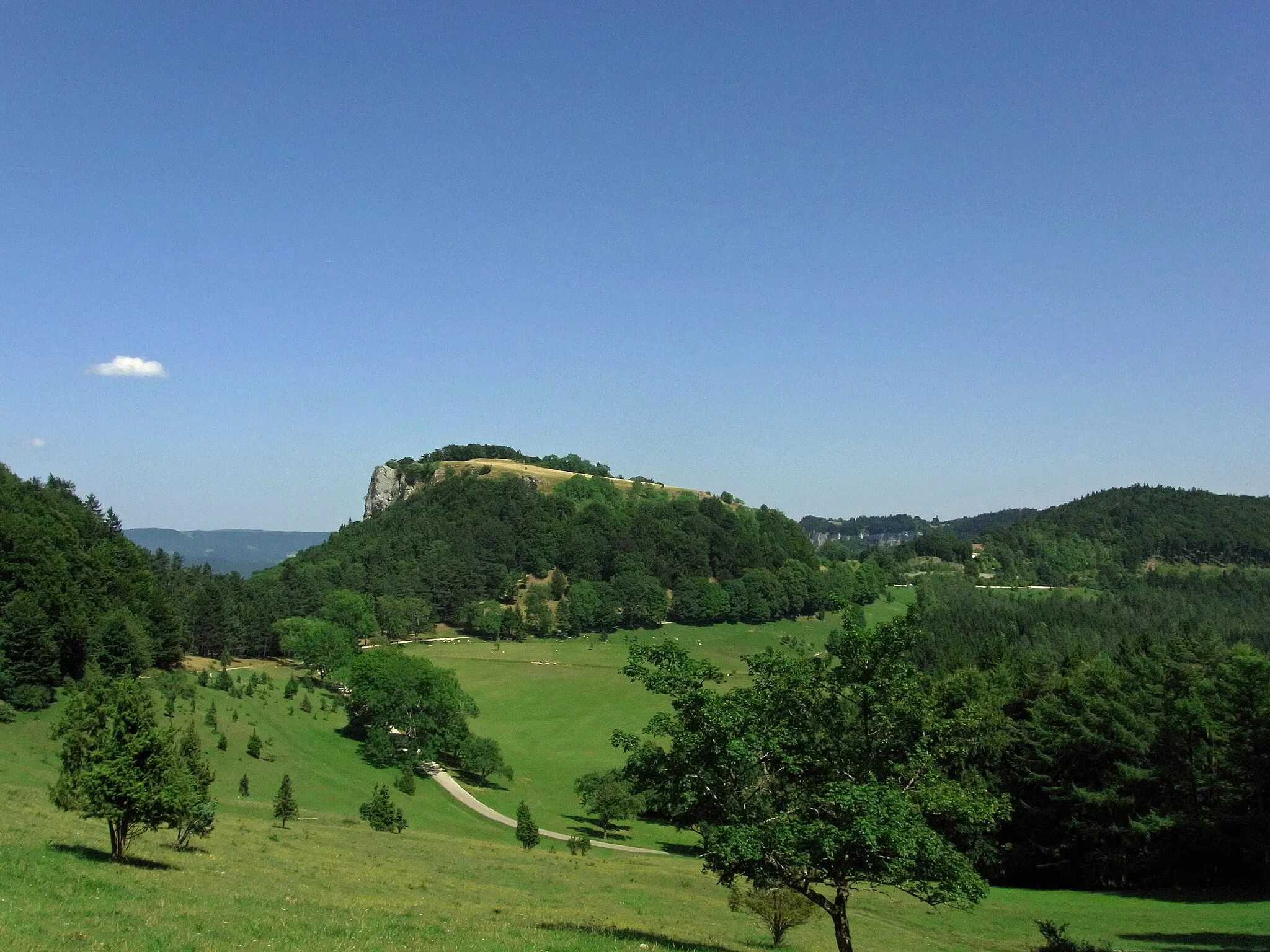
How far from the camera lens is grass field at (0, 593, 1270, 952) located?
17.5 meters

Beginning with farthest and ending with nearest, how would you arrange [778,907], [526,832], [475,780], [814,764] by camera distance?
[475,780] → [526,832] → [778,907] → [814,764]

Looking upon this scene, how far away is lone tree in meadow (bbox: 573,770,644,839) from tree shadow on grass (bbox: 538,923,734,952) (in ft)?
122

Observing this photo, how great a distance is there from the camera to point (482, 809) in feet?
217

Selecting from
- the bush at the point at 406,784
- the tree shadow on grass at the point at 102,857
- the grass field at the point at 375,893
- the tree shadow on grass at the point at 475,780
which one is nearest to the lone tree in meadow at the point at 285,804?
the grass field at the point at 375,893

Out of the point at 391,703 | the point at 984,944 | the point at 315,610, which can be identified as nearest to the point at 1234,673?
the point at 984,944

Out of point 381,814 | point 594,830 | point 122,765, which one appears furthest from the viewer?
point 594,830

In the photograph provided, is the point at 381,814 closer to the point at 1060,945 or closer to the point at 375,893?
the point at 375,893

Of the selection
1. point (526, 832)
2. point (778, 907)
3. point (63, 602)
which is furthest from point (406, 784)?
point (778, 907)

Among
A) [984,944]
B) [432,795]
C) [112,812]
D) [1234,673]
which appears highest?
[1234,673]

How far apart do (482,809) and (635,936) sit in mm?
47882

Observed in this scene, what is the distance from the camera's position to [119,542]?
102625mm

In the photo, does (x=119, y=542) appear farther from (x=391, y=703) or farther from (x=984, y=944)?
(x=984, y=944)

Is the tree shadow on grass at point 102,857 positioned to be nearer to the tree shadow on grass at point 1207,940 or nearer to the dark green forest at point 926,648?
the dark green forest at point 926,648

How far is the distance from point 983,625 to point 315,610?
111415mm
